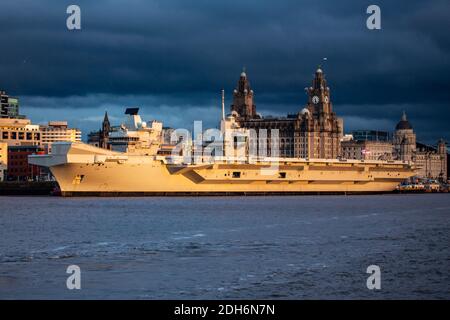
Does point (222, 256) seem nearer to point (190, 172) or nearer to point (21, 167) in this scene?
point (190, 172)

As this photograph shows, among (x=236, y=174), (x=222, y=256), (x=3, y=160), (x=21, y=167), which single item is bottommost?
(x=222, y=256)

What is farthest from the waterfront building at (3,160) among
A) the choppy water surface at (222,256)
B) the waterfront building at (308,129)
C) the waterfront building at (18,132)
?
the choppy water surface at (222,256)

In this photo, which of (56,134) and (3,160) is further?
(56,134)

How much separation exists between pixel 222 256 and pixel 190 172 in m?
58.5

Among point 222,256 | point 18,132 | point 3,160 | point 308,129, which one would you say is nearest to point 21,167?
point 3,160

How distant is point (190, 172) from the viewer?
92312mm

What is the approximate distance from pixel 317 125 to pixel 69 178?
110118mm

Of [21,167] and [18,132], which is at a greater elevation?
[18,132]

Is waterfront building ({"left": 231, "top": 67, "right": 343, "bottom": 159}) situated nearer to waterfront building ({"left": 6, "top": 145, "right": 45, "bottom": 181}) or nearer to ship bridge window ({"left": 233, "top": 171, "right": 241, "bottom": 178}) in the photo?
waterfront building ({"left": 6, "top": 145, "right": 45, "bottom": 181})

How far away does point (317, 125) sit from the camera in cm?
19262

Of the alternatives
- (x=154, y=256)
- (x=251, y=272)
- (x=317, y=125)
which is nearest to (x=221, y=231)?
(x=154, y=256)

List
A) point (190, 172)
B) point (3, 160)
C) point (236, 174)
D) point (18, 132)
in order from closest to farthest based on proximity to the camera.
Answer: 1. point (190, 172)
2. point (236, 174)
3. point (3, 160)
4. point (18, 132)

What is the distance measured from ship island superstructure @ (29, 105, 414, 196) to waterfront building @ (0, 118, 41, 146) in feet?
178

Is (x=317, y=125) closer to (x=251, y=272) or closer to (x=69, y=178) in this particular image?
(x=69, y=178)
